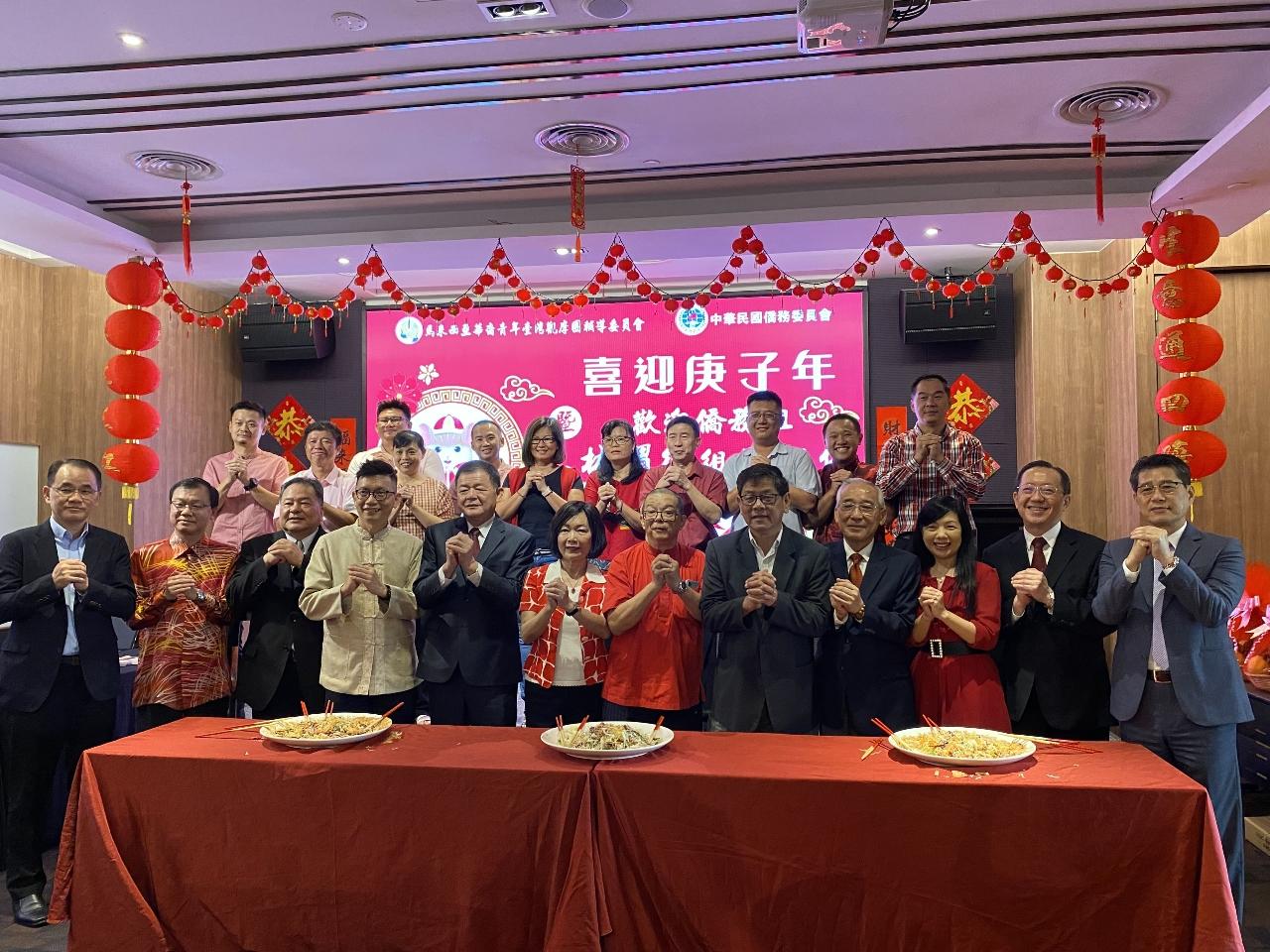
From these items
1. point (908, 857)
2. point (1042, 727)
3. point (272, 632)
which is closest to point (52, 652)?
point (272, 632)

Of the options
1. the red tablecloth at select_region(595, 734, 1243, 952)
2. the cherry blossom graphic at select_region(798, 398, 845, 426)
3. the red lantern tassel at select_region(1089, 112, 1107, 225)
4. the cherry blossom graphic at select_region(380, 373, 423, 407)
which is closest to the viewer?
the red tablecloth at select_region(595, 734, 1243, 952)

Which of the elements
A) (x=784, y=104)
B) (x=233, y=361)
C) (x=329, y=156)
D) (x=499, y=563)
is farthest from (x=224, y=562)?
(x=233, y=361)

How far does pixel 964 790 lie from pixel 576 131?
309 centimetres

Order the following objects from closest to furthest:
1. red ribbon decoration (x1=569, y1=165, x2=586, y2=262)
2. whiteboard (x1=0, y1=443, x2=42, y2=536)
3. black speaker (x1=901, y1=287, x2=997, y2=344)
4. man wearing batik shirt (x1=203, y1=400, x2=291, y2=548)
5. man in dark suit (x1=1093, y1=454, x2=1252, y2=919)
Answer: man in dark suit (x1=1093, y1=454, x2=1252, y2=919)
red ribbon decoration (x1=569, y1=165, x2=586, y2=262)
man wearing batik shirt (x1=203, y1=400, x2=291, y2=548)
whiteboard (x1=0, y1=443, x2=42, y2=536)
black speaker (x1=901, y1=287, x2=997, y2=344)

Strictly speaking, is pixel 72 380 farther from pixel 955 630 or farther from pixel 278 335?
pixel 955 630

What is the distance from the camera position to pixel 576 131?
408 centimetres

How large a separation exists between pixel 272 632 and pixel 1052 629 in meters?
2.54

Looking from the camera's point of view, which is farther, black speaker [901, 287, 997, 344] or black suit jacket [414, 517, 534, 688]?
black speaker [901, 287, 997, 344]

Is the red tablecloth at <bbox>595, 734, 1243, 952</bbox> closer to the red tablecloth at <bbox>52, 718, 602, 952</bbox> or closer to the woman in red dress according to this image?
the red tablecloth at <bbox>52, 718, 602, 952</bbox>

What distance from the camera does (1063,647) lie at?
116 inches

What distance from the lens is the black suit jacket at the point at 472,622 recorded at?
3166mm

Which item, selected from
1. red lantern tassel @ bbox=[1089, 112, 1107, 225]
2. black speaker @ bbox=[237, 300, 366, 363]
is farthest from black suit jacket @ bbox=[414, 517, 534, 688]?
black speaker @ bbox=[237, 300, 366, 363]

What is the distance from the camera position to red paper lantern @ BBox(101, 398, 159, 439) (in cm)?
481

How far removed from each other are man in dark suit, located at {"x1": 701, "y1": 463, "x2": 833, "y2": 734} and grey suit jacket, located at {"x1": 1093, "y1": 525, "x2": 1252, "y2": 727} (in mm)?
858
